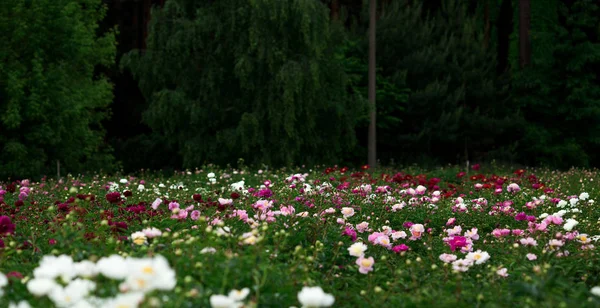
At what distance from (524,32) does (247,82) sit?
11.5m

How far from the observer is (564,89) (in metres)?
22.9

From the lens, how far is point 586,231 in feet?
21.6

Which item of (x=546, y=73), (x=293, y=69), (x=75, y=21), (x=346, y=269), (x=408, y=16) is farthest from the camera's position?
(x=408, y=16)

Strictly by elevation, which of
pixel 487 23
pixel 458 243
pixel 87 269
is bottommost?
pixel 458 243

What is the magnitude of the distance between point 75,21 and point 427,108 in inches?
438

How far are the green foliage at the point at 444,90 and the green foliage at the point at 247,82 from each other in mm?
4164

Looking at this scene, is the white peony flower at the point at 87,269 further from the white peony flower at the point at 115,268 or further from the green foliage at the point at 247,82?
the green foliage at the point at 247,82

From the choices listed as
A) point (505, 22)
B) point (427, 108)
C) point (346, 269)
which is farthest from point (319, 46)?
point (346, 269)

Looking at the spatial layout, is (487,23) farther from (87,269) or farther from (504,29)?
(87,269)

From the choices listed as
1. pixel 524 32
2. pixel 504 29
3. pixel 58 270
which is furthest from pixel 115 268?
pixel 504 29

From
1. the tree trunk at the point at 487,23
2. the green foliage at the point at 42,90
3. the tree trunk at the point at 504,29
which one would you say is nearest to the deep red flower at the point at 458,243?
the green foliage at the point at 42,90

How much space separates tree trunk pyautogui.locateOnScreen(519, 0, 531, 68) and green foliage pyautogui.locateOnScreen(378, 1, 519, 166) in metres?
0.99

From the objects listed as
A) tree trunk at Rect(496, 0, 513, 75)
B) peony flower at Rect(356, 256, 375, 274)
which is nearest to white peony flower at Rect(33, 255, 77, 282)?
peony flower at Rect(356, 256, 375, 274)

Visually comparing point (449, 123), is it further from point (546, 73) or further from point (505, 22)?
point (505, 22)
